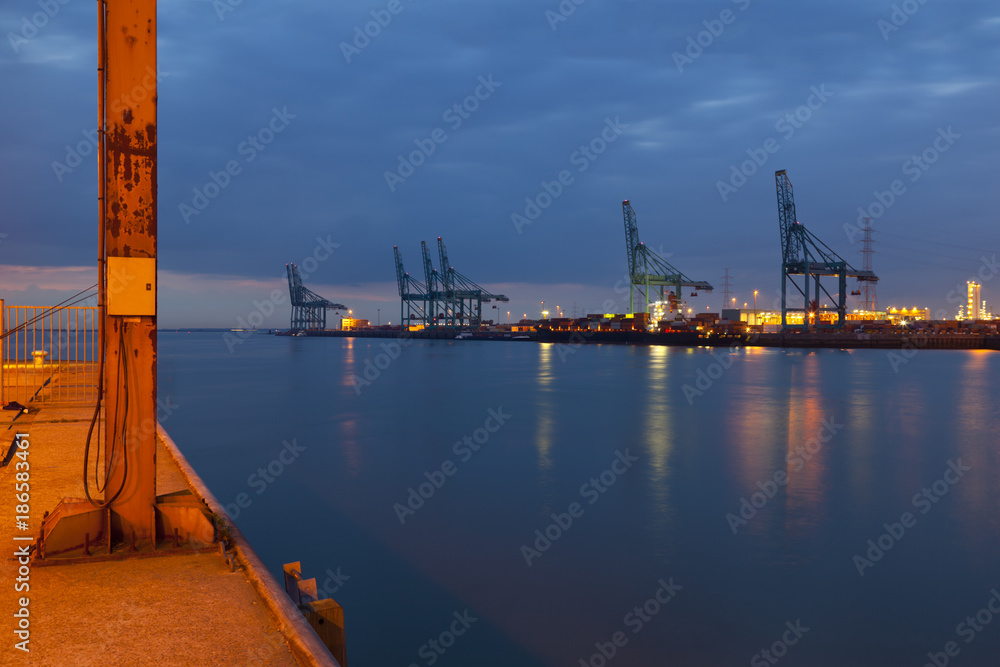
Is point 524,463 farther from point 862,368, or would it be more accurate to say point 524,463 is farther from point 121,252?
point 862,368

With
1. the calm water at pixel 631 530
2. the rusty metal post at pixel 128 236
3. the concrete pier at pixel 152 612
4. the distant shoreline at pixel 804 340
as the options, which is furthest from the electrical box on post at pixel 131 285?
the distant shoreline at pixel 804 340

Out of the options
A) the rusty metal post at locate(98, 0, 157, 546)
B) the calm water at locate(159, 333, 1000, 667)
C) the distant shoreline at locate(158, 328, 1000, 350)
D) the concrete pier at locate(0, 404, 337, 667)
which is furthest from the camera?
the distant shoreline at locate(158, 328, 1000, 350)

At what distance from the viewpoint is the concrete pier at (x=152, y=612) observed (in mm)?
2986

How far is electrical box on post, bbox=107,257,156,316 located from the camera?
4227 mm

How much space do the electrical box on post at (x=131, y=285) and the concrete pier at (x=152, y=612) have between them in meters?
1.66

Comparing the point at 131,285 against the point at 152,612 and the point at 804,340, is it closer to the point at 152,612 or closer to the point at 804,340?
the point at 152,612

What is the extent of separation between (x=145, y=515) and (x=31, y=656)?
1480mm

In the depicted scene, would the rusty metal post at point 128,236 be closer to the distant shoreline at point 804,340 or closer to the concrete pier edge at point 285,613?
the concrete pier edge at point 285,613

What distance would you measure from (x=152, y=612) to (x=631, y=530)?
241 inches

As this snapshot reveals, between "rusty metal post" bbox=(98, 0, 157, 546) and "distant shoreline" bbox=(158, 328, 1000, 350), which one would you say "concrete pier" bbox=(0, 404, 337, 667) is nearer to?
"rusty metal post" bbox=(98, 0, 157, 546)

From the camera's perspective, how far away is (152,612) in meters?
3.40

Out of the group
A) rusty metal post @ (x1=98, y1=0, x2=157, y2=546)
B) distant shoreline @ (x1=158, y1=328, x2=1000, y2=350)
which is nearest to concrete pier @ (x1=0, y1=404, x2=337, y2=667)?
rusty metal post @ (x1=98, y1=0, x2=157, y2=546)

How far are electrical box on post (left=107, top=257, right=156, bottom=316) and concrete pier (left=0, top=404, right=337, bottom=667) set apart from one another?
5.46ft

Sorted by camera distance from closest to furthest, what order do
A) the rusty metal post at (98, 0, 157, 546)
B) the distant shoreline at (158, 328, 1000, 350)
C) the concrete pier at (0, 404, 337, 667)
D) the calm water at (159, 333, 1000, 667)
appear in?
the concrete pier at (0, 404, 337, 667) < the rusty metal post at (98, 0, 157, 546) < the calm water at (159, 333, 1000, 667) < the distant shoreline at (158, 328, 1000, 350)
